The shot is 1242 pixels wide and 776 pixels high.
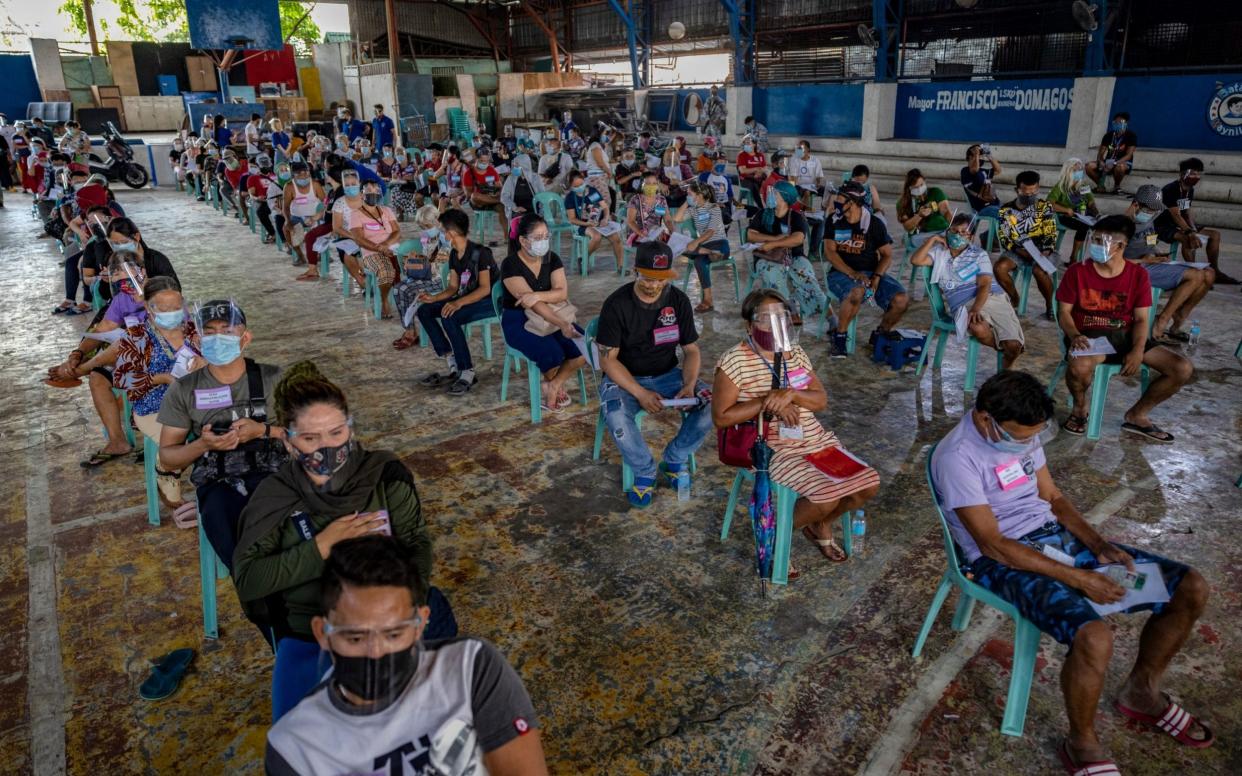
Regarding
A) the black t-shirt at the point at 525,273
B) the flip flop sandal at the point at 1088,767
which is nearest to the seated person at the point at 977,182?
the black t-shirt at the point at 525,273

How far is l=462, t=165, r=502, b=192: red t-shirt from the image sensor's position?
1262 centimetres

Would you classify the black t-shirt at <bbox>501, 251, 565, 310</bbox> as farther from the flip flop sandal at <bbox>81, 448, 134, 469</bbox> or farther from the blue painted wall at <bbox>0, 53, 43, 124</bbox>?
the blue painted wall at <bbox>0, 53, 43, 124</bbox>

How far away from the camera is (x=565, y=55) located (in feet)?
101

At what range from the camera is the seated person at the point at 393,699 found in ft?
6.00

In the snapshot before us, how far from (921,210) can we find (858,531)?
5.67 metres

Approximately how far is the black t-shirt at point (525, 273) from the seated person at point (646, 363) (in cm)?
140

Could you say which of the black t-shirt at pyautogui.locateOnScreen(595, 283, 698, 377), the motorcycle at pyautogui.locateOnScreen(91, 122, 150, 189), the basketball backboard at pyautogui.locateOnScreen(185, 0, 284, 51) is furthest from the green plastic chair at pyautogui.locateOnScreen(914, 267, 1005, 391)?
the basketball backboard at pyautogui.locateOnScreen(185, 0, 284, 51)

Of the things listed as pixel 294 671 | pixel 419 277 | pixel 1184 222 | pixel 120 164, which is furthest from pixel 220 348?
pixel 120 164

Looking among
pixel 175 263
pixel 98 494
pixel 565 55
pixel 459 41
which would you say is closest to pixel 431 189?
pixel 175 263

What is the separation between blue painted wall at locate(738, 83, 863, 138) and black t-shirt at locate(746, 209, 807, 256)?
1156 cm

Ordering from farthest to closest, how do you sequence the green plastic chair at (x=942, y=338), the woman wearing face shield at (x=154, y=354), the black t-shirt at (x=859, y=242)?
the black t-shirt at (x=859, y=242)
the green plastic chair at (x=942, y=338)
the woman wearing face shield at (x=154, y=354)

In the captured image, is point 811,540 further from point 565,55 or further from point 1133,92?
point 565,55

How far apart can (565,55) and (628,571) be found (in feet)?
99.6

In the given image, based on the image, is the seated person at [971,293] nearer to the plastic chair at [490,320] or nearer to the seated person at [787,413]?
the seated person at [787,413]
